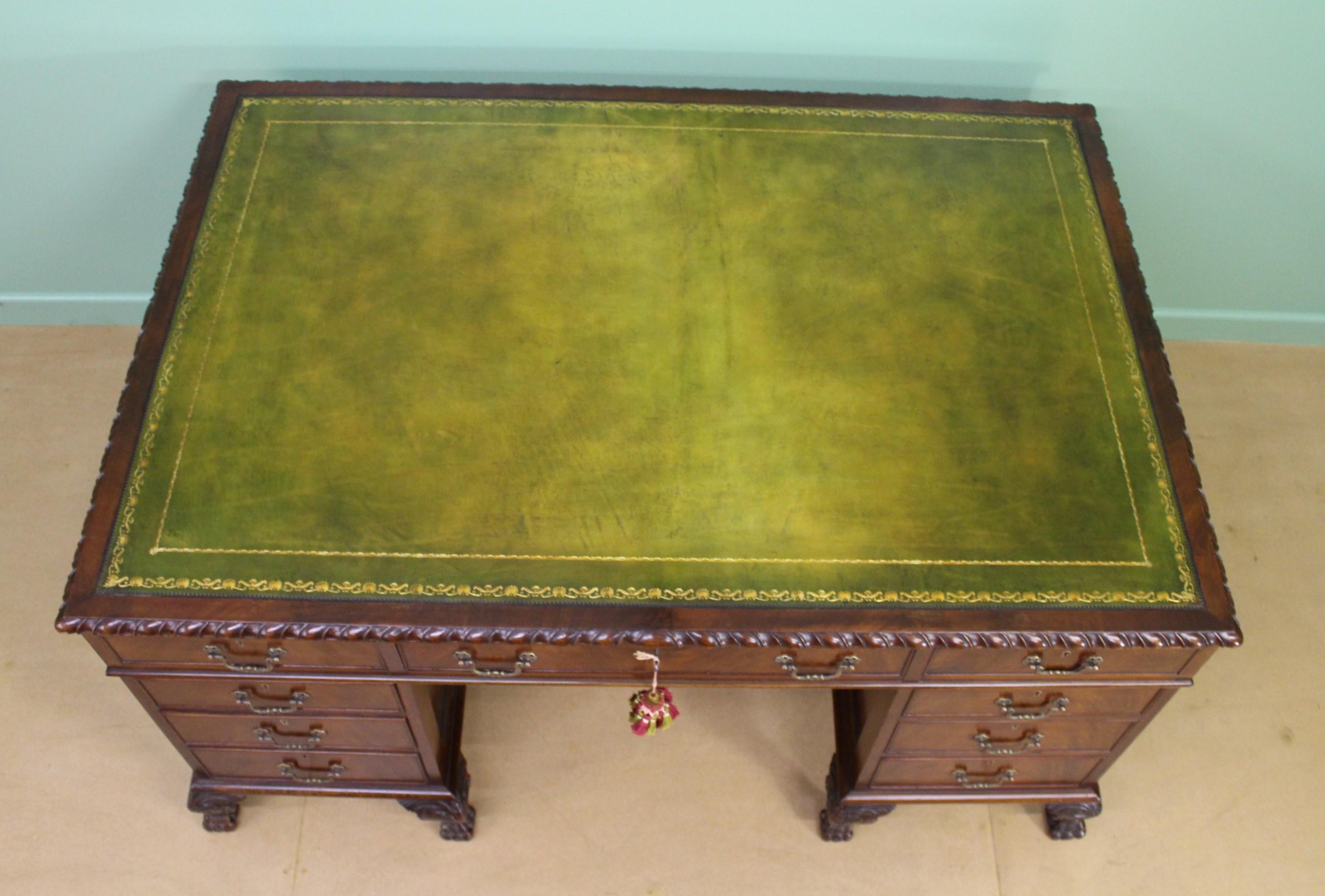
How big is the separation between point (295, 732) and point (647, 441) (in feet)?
2.63

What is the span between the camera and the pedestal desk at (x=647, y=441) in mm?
1476

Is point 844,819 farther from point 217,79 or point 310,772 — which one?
point 217,79

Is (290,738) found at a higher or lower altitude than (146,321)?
lower

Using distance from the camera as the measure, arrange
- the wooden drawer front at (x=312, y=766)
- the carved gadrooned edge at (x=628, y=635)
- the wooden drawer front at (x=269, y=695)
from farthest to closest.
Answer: the wooden drawer front at (x=312, y=766)
the wooden drawer front at (x=269, y=695)
the carved gadrooned edge at (x=628, y=635)

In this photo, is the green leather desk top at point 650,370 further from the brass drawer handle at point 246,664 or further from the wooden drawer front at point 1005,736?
the wooden drawer front at point 1005,736

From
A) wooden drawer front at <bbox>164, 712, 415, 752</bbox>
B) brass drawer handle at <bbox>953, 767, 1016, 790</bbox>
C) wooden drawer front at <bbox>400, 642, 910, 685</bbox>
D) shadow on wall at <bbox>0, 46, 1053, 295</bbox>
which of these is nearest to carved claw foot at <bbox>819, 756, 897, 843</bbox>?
brass drawer handle at <bbox>953, 767, 1016, 790</bbox>

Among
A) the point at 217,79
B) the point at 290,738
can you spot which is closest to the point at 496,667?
the point at 290,738

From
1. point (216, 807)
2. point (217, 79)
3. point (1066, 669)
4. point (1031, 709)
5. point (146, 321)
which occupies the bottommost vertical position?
point (216, 807)

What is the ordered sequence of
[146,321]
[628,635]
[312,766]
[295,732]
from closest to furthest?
[628,635]
[146,321]
[295,732]
[312,766]

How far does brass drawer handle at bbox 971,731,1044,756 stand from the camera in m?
1.81

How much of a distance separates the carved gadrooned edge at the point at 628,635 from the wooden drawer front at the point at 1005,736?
356 mm

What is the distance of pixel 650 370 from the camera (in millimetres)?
1657

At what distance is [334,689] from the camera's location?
169cm

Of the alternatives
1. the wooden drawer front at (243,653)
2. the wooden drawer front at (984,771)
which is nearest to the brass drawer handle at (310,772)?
the wooden drawer front at (243,653)
